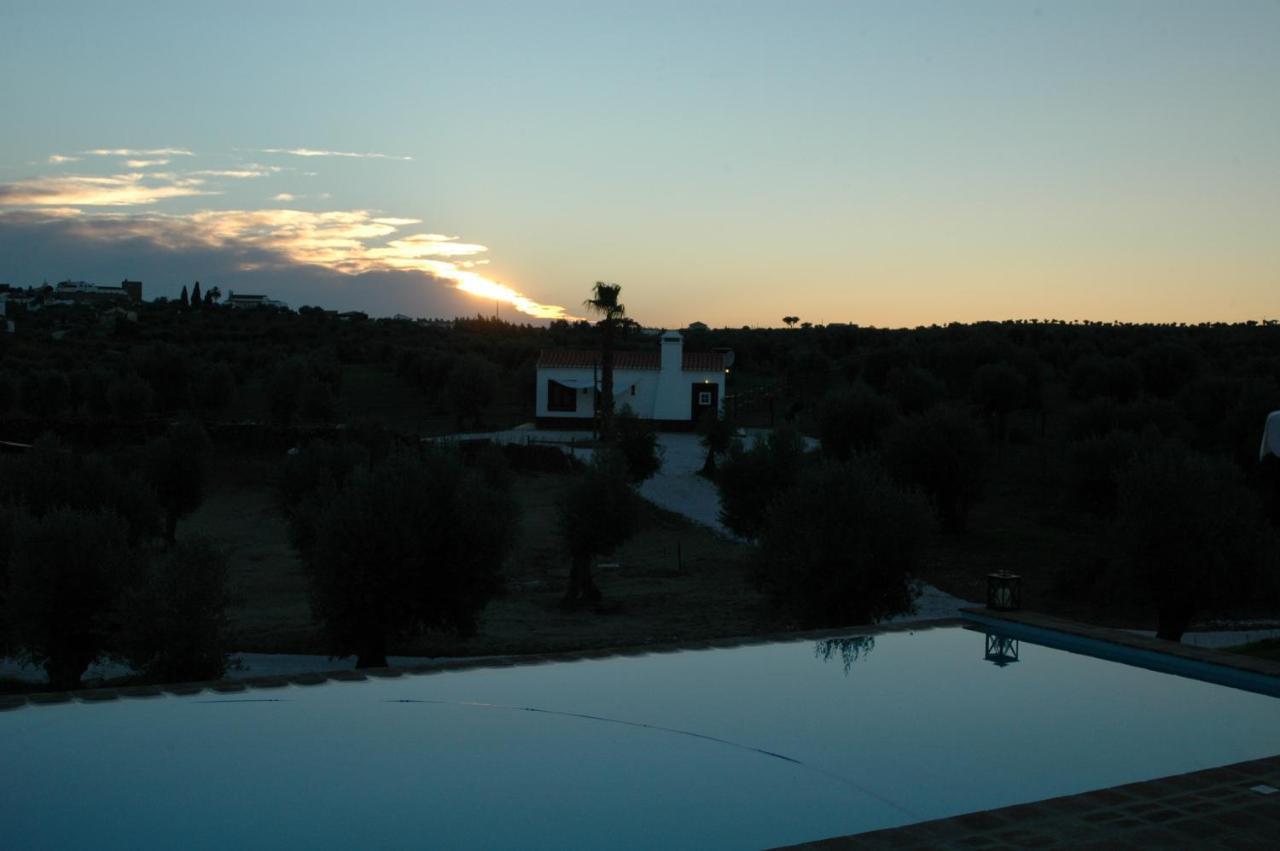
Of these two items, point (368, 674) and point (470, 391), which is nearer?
point (368, 674)

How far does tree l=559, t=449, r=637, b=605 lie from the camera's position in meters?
23.9

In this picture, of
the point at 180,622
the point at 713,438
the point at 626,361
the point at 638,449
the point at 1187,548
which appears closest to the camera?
the point at 180,622

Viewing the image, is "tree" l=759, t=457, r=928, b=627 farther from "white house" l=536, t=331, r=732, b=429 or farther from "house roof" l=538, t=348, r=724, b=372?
"house roof" l=538, t=348, r=724, b=372

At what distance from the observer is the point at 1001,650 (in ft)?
33.3

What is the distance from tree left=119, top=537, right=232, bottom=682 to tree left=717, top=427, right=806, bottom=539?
15.8 metres

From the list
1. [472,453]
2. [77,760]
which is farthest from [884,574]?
[472,453]

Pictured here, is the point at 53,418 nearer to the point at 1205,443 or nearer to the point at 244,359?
the point at 244,359

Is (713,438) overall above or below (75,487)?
above

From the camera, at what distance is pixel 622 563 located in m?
28.5

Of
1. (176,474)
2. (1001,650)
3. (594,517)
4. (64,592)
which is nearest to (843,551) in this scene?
(1001,650)

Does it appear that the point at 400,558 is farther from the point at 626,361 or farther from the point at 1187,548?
the point at 626,361

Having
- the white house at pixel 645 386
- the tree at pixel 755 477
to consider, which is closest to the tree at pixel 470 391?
the white house at pixel 645 386

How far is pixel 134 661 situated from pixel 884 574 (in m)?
10.9

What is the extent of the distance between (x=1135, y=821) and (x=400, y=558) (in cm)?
1264
